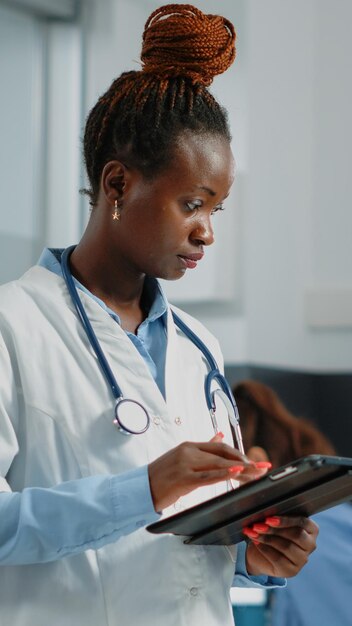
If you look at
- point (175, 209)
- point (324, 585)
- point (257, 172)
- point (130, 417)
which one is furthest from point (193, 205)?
point (257, 172)

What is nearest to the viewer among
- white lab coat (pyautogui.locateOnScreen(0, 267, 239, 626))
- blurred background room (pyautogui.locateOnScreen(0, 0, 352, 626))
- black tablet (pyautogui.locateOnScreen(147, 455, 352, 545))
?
black tablet (pyautogui.locateOnScreen(147, 455, 352, 545))

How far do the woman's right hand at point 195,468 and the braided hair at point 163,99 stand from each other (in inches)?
13.5

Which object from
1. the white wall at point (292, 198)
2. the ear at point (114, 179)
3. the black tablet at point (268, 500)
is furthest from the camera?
the white wall at point (292, 198)

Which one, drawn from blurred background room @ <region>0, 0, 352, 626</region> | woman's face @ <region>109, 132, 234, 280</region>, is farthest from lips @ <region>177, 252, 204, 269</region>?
blurred background room @ <region>0, 0, 352, 626</region>

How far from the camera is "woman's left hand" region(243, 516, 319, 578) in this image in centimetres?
111

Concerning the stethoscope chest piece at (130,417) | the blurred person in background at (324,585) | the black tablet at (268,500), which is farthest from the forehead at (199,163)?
the blurred person in background at (324,585)

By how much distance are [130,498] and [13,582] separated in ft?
0.59

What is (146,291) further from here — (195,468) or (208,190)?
(195,468)

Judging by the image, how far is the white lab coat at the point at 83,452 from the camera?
1.07 meters

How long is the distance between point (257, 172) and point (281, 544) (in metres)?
2.15

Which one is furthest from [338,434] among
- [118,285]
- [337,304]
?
[118,285]

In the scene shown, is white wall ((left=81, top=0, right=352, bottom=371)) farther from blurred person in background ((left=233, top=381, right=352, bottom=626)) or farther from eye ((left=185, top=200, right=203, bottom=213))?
eye ((left=185, top=200, right=203, bottom=213))

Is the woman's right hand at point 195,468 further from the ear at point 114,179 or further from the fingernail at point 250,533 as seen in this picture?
the ear at point 114,179

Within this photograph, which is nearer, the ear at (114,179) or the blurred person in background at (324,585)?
the ear at (114,179)
